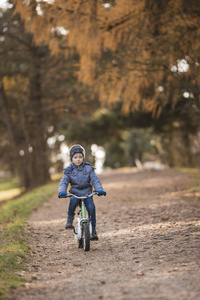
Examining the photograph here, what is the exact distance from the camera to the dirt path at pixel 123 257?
3658mm

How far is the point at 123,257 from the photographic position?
16.6 ft

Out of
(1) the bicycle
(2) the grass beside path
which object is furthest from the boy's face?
(2) the grass beside path

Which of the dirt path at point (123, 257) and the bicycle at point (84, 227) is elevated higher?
the bicycle at point (84, 227)

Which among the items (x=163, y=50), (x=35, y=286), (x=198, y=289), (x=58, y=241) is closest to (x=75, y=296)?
(x=35, y=286)

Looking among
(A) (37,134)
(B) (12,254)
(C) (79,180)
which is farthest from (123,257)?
(A) (37,134)

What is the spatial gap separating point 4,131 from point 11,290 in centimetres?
1849

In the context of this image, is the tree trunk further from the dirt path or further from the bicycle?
Result: the bicycle

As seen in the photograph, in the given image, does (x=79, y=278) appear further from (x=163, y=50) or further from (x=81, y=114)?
(x=81, y=114)

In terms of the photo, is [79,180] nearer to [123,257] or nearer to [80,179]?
[80,179]

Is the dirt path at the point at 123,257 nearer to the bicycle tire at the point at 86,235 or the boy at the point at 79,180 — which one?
the bicycle tire at the point at 86,235

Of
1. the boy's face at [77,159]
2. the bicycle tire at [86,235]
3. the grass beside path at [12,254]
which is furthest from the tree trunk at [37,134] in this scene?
the bicycle tire at [86,235]

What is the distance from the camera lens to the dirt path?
A: 366 cm

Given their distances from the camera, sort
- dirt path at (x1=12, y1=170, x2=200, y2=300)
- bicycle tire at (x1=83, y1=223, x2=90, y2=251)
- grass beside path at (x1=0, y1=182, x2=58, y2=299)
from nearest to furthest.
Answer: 1. dirt path at (x1=12, y1=170, x2=200, y2=300)
2. grass beside path at (x1=0, y1=182, x2=58, y2=299)
3. bicycle tire at (x1=83, y1=223, x2=90, y2=251)

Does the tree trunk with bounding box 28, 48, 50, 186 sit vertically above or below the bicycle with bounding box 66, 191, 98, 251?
above
